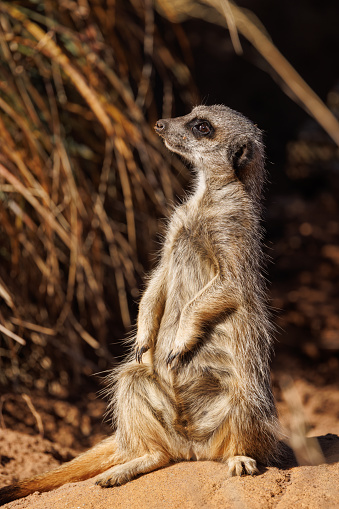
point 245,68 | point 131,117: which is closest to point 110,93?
point 131,117

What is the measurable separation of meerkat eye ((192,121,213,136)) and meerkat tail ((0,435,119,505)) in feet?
4.27

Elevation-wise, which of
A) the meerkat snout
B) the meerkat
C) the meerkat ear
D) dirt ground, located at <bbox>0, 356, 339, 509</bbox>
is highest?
the meerkat snout

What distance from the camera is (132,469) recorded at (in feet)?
7.07

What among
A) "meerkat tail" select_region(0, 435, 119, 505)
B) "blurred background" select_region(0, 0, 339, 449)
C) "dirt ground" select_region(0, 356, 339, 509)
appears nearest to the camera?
"dirt ground" select_region(0, 356, 339, 509)

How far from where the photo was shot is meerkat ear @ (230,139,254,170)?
8.07ft

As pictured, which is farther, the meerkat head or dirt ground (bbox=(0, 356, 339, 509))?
the meerkat head

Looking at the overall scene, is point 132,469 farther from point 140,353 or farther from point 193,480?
point 140,353

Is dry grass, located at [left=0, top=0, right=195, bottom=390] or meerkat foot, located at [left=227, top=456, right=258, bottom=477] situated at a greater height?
dry grass, located at [left=0, top=0, right=195, bottom=390]

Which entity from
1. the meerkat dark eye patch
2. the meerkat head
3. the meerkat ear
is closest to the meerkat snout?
the meerkat head

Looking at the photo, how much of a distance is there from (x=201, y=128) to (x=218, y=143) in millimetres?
99

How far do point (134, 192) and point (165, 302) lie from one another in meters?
1.65

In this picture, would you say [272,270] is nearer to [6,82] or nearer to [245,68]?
[245,68]

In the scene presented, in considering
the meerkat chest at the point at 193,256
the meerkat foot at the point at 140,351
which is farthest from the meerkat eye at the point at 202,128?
the meerkat foot at the point at 140,351

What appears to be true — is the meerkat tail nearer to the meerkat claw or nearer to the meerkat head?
the meerkat claw
